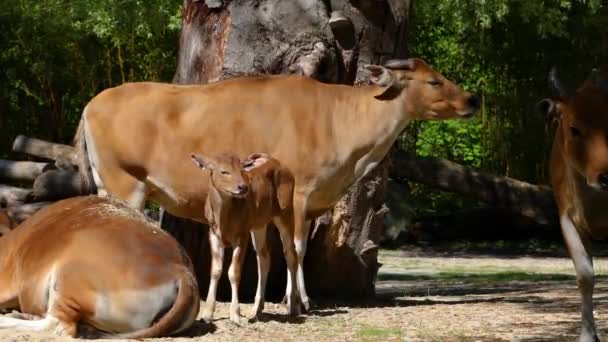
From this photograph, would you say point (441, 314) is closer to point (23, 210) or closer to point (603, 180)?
point (603, 180)

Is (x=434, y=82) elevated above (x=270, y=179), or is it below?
above

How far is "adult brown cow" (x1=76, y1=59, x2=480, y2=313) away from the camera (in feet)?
30.6

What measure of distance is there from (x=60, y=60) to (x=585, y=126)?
1299 centimetres

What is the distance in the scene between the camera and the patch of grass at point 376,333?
7.62m

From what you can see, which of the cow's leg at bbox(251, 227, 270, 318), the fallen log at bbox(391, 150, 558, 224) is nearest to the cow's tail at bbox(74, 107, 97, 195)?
the cow's leg at bbox(251, 227, 270, 318)

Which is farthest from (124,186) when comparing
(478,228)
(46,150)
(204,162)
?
(478,228)

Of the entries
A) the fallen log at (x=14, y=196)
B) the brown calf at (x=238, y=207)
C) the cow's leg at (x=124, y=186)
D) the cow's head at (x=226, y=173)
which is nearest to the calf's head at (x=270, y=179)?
the brown calf at (x=238, y=207)

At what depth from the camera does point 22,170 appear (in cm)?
1558

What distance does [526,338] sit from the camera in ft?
24.7

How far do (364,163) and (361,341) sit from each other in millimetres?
2427

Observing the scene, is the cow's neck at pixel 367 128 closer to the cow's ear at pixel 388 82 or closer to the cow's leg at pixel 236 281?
the cow's ear at pixel 388 82

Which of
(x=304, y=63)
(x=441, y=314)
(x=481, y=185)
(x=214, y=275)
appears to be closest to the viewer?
(x=214, y=275)

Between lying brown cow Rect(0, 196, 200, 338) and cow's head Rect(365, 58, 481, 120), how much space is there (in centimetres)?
282

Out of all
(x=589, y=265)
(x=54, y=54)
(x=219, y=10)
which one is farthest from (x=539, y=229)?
(x=589, y=265)
